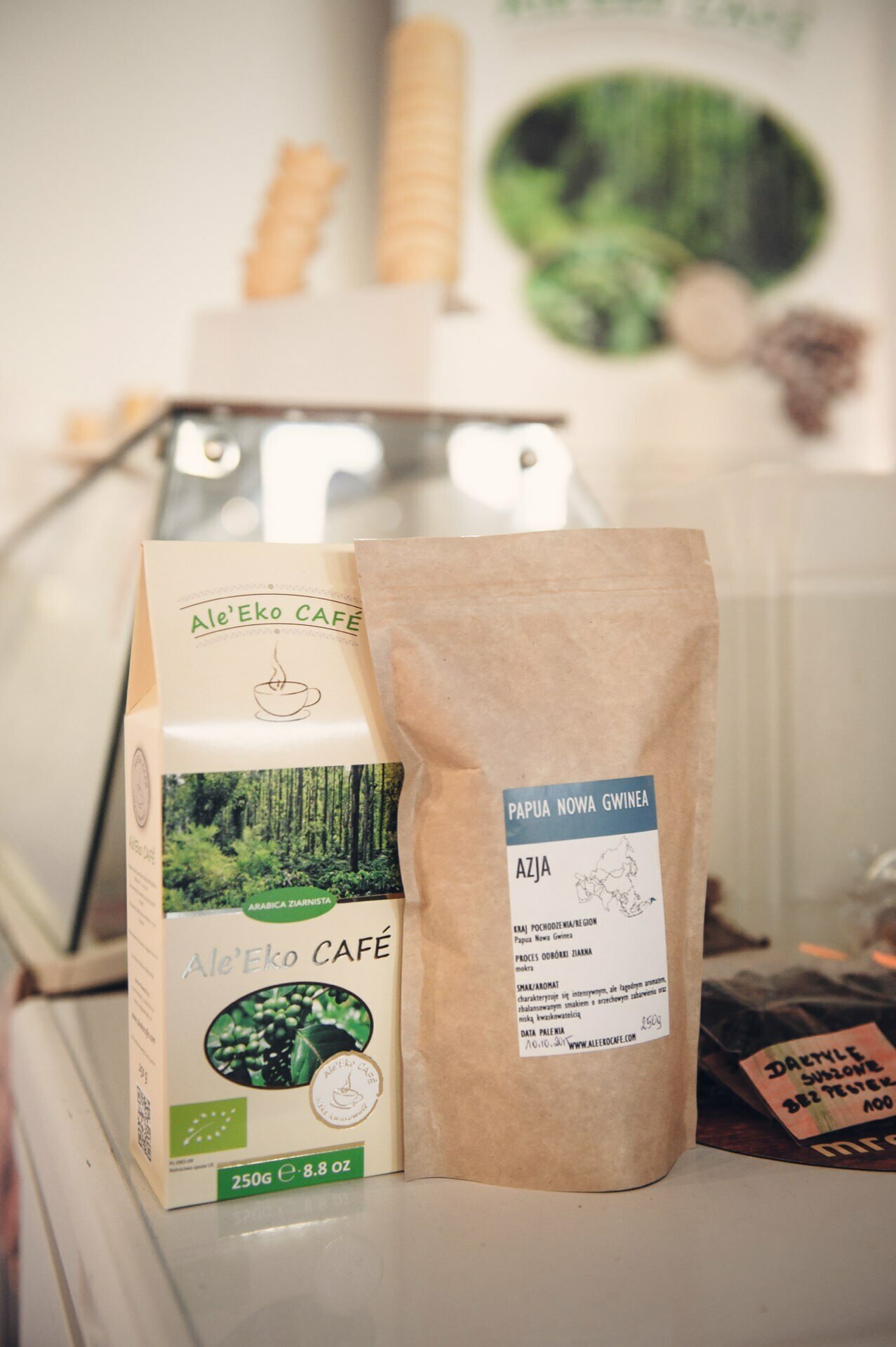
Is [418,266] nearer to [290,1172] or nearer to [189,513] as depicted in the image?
[189,513]

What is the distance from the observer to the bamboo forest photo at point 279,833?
44cm

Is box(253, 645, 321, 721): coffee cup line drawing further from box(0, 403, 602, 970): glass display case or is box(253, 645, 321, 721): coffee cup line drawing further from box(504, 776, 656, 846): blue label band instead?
box(0, 403, 602, 970): glass display case

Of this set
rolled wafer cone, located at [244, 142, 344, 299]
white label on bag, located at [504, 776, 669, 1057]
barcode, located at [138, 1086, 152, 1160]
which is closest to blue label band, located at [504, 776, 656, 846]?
white label on bag, located at [504, 776, 669, 1057]

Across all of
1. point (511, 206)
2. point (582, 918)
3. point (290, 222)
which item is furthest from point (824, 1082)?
A: point (511, 206)

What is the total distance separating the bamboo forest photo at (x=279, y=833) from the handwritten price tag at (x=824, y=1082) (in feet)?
0.73

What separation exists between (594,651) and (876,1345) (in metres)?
0.29

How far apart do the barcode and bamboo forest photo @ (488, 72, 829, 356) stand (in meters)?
1.83

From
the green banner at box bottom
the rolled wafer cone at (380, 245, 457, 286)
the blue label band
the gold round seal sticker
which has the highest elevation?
the rolled wafer cone at (380, 245, 457, 286)

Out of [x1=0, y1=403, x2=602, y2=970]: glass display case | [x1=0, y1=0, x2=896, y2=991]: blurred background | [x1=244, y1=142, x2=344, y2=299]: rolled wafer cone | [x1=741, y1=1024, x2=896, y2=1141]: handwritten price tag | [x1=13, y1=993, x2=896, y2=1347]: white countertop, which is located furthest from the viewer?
[x1=0, y1=0, x2=896, y2=991]: blurred background

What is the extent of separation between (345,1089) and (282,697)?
0.62ft

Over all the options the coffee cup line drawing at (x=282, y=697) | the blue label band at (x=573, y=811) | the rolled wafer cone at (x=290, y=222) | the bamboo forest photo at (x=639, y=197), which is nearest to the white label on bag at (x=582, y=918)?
the blue label band at (x=573, y=811)

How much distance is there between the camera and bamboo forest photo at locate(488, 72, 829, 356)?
6.68 ft

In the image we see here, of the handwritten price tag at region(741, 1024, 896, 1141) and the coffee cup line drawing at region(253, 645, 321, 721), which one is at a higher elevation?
the coffee cup line drawing at region(253, 645, 321, 721)

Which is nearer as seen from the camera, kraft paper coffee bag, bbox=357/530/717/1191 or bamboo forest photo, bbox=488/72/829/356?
kraft paper coffee bag, bbox=357/530/717/1191
